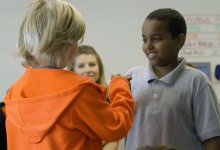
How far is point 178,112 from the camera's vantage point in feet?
3.24

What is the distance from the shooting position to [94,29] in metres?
2.46

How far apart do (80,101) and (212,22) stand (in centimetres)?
206

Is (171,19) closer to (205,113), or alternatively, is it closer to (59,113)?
(205,113)

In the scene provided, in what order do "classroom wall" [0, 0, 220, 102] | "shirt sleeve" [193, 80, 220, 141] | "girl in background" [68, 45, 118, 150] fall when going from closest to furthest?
"shirt sleeve" [193, 80, 220, 141]
"girl in background" [68, 45, 118, 150]
"classroom wall" [0, 0, 220, 102]

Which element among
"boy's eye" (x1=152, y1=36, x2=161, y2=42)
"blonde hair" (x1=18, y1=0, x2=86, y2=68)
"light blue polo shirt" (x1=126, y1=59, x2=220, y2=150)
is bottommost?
"light blue polo shirt" (x1=126, y1=59, x2=220, y2=150)

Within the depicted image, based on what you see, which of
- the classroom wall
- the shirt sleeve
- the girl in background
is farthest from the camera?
the classroom wall

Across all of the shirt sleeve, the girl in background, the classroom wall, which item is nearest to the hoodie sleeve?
the shirt sleeve

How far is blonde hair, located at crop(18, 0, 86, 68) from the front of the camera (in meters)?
0.83

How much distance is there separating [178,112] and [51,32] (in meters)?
0.47

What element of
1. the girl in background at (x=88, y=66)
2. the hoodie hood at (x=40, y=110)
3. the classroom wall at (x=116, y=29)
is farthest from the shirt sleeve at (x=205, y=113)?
the classroom wall at (x=116, y=29)

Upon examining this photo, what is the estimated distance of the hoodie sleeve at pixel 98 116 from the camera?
812mm

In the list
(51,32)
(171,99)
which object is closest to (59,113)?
(51,32)

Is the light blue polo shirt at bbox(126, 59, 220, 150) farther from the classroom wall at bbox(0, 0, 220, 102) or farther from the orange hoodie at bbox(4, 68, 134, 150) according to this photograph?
the classroom wall at bbox(0, 0, 220, 102)

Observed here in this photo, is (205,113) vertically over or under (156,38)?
under
